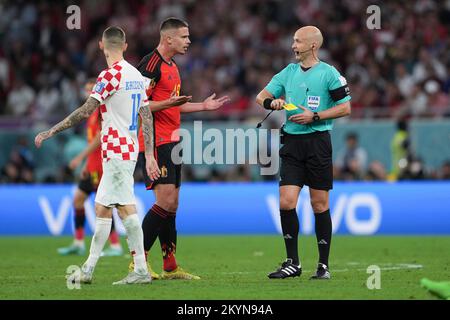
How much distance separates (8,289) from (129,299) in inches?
67.0

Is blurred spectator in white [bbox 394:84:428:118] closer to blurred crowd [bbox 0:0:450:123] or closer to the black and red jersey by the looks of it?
blurred crowd [bbox 0:0:450:123]

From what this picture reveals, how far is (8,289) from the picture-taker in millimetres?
9719

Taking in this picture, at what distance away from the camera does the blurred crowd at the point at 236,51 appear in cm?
2186

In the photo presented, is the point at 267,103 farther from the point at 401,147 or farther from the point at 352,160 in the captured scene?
the point at 352,160

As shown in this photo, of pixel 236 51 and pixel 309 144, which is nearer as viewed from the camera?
pixel 309 144

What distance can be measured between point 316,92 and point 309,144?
550 mm

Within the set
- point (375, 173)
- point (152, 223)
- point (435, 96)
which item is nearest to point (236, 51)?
point (435, 96)

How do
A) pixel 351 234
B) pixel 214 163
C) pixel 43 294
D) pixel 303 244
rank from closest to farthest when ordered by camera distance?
pixel 43 294 < pixel 303 244 < pixel 351 234 < pixel 214 163

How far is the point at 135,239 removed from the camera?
9820 millimetres

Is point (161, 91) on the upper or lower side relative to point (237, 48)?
lower

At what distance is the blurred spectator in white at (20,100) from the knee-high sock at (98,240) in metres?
14.6

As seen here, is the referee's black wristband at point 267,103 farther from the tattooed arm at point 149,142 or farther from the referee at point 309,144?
the tattooed arm at point 149,142
